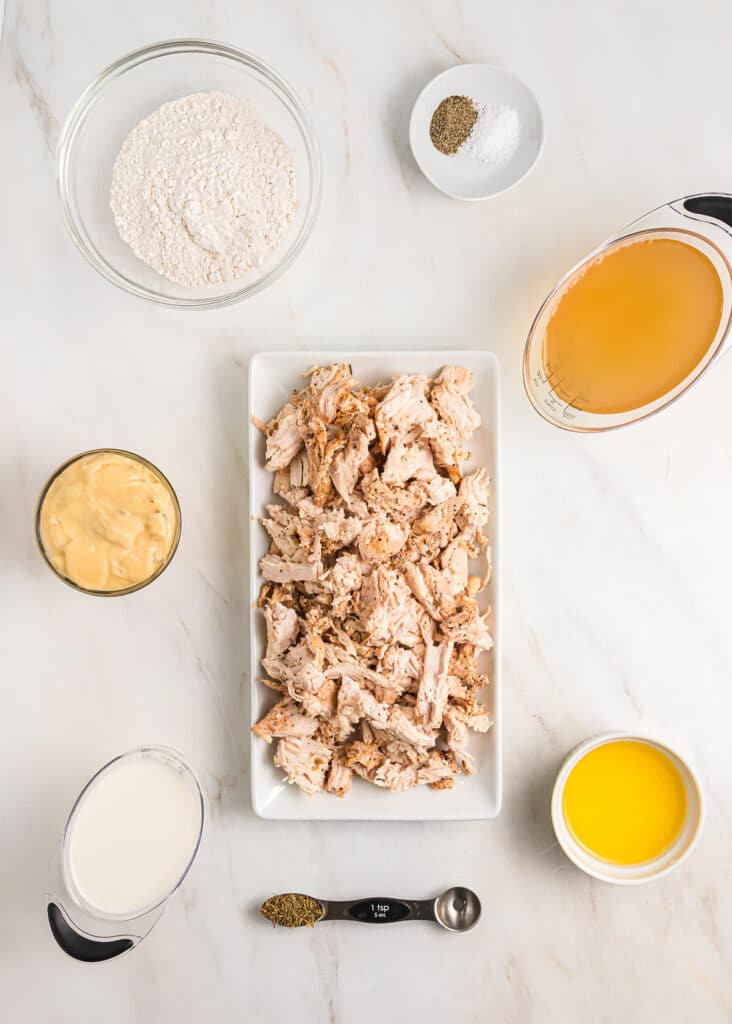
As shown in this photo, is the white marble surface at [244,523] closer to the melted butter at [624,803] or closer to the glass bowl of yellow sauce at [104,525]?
the melted butter at [624,803]

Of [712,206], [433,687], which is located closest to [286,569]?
[433,687]

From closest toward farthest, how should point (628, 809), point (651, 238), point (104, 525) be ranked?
point (104, 525), point (651, 238), point (628, 809)

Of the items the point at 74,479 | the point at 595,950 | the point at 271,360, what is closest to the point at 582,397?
the point at 271,360

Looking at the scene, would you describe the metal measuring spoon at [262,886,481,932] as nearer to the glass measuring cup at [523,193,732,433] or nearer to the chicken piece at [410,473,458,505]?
the chicken piece at [410,473,458,505]

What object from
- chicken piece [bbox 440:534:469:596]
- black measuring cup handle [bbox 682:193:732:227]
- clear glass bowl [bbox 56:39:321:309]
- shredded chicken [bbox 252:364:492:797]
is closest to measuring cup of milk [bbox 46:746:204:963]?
shredded chicken [bbox 252:364:492:797]

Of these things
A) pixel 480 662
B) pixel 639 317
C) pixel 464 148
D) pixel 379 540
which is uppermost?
pixel 464 148

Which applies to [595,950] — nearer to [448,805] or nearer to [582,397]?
[448,805]

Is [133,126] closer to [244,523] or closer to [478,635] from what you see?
[244,523]
